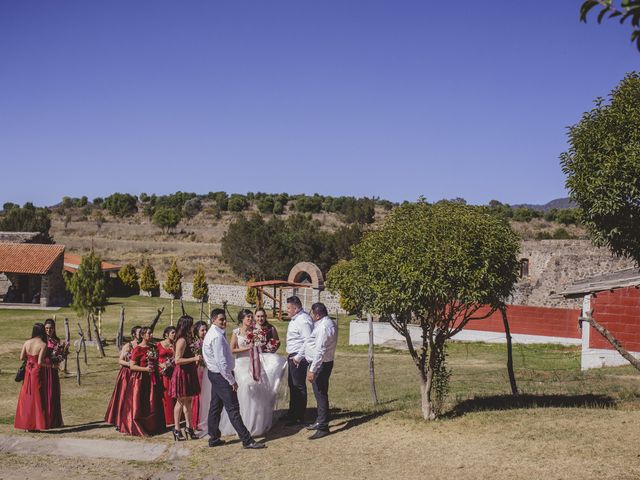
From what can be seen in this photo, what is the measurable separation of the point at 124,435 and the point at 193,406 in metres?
1.06

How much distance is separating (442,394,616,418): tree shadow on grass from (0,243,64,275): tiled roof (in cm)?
3163

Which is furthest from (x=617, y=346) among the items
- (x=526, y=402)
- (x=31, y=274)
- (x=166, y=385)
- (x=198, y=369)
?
(x=31, y=274)

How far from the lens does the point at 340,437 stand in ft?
31.0

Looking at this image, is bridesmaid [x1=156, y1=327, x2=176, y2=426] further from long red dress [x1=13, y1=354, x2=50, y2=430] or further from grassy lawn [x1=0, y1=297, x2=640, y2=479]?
long red dress [x1=13, y1=354, x2=50, y2=430]

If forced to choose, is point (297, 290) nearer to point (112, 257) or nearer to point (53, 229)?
point (112, 257)

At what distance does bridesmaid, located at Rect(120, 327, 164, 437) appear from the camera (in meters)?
10.1

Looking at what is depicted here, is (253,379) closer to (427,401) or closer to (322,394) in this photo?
(322,394)

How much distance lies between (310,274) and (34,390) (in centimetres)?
2662

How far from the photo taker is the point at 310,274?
120 feet

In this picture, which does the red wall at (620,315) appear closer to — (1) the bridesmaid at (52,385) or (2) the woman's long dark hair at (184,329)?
(2) the woman's long dark hair at (184,329)

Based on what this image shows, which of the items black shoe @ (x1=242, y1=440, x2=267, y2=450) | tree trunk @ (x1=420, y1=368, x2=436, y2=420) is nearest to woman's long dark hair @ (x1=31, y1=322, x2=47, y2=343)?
black shoe @ (x1=242, y1=440, x2=267, y2=450)

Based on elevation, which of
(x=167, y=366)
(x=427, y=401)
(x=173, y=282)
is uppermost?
(x=173, y=282)

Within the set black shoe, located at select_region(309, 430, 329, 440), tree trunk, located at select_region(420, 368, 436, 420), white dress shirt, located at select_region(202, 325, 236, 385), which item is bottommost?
black shoe, located at select_region(309, 430, 329, 440)

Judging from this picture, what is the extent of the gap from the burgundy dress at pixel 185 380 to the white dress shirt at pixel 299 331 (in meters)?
1.45
